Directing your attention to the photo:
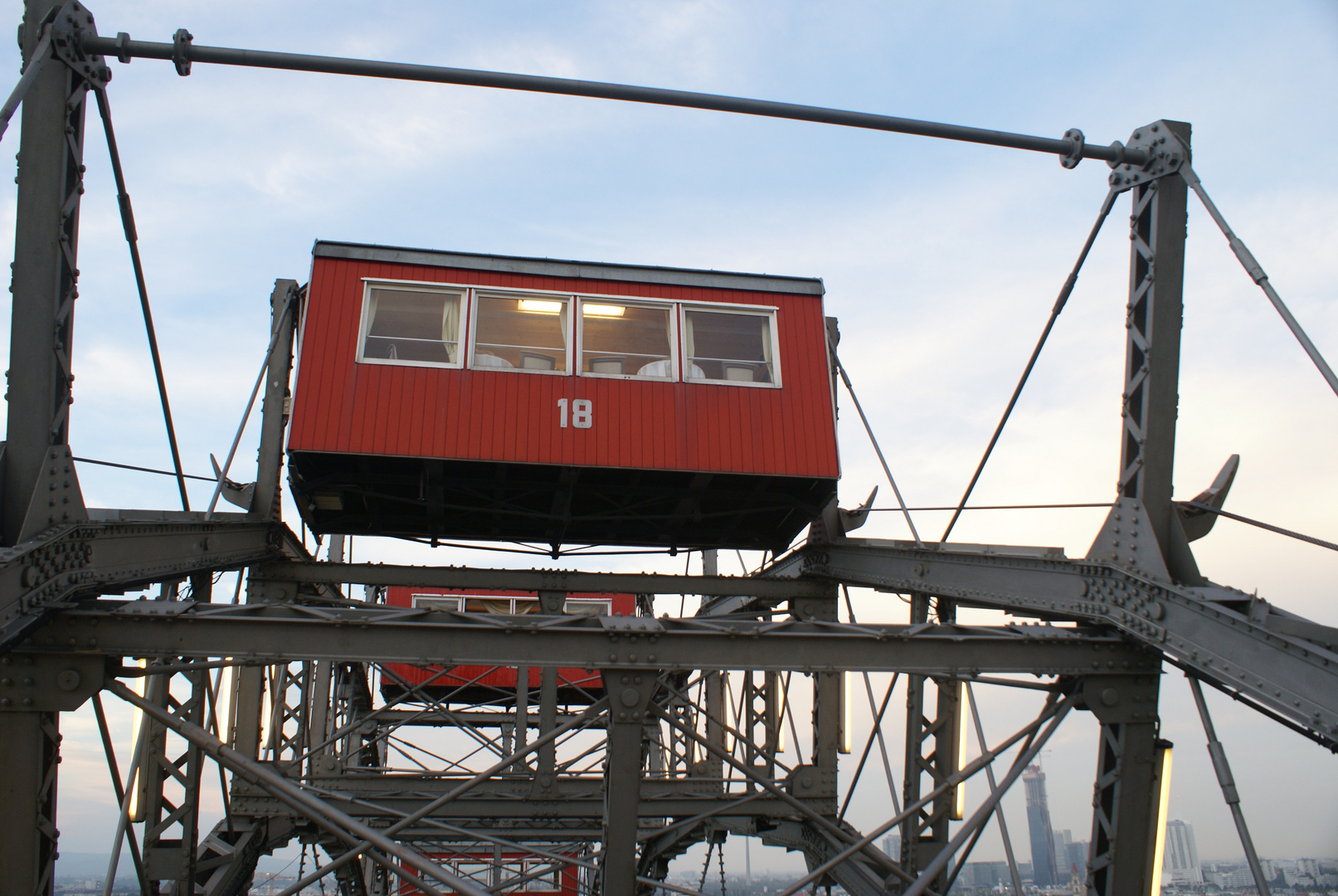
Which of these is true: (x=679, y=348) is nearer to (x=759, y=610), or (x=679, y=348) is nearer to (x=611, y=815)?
(x=759, y=610)

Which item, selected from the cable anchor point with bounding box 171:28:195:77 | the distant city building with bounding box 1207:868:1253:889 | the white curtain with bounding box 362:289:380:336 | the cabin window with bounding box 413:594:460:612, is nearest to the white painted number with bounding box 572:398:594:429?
the white curtain with bounding box 362:289:380:336

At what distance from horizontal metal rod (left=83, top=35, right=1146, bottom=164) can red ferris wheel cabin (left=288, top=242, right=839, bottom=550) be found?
3840 mm

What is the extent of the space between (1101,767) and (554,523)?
30.9 feet

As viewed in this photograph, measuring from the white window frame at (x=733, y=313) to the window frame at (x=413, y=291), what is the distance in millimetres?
2939

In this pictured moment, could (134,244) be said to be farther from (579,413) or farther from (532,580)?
(532,580)

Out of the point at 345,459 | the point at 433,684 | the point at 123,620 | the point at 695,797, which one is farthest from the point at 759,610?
the point at 433,684

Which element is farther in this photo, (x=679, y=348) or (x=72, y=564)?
(x=679, y=348)

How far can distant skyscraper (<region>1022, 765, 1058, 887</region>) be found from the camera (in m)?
19.9

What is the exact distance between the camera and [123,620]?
873 cm

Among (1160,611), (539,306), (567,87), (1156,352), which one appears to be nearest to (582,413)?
(539,306)

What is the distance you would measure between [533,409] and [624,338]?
175 cm

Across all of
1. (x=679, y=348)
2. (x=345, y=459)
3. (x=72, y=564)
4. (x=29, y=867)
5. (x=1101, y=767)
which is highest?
(x=679, y=348)

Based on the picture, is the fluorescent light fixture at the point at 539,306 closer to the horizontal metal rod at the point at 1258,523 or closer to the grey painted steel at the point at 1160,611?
the grey painted steel at the point at 1160,611

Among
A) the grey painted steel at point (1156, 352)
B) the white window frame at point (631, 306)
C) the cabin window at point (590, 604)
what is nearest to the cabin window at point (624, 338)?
the white window frame at point (631, 306)
